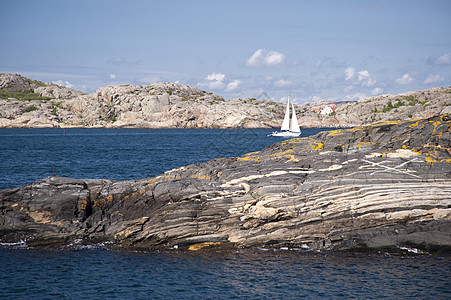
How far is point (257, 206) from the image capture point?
82.0 feet

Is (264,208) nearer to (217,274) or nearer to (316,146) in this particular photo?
(217,274)

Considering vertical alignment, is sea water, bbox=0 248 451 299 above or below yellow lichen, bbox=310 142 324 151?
below

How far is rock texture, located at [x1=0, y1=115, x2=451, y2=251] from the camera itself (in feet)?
79.2

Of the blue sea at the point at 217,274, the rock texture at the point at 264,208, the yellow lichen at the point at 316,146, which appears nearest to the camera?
the blue sea at the point at 217,274

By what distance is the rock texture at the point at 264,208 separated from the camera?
79.2ft

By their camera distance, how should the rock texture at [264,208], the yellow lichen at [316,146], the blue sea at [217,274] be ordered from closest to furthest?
the blue sea at [217,274] → the rock texture at [264,208] → the yellow lichen at [316,146]

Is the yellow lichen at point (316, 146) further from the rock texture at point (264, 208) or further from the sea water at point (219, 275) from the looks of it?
the sea water at point (219, 275)

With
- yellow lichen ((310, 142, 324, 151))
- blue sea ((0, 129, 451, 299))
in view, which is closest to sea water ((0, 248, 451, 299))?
blue sea ((0, 129, 451, 299))

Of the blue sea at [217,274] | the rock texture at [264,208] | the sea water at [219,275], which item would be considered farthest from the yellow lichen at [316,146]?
the sea water at [219,275]

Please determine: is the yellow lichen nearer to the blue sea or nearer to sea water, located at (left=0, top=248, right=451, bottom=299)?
the blue sea

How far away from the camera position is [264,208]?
975 inches

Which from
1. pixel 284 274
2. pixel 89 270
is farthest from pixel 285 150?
pixel 89 270

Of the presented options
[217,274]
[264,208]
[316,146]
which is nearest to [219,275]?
[217,274]

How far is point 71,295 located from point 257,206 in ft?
37.7
